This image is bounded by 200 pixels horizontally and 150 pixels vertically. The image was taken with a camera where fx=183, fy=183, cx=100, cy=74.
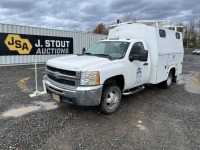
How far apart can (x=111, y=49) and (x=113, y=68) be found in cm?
112

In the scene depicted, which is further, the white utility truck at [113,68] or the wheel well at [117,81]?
the wheel well at [117,81]

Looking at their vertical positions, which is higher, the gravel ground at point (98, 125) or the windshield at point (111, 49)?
the windshield at point (111, 49)

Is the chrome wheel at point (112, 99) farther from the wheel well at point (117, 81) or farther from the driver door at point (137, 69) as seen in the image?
the driver door at point (137, 69)

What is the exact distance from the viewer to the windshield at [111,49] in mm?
4980

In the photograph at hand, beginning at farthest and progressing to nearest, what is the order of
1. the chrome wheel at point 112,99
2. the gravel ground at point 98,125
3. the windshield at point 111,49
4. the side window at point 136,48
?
1. the side window at point 136,48
2. the windshield at point 111,49
3. the chrome wheel at point 112,99
4. the gravel ground at point 98,125

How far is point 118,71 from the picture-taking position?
14.9 feet

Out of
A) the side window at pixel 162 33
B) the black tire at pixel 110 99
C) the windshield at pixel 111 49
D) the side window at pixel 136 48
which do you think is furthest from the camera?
the side window at pixel 162 33

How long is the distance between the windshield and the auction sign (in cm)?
937

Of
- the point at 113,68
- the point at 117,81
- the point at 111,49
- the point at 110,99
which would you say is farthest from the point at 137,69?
the point at 110,99

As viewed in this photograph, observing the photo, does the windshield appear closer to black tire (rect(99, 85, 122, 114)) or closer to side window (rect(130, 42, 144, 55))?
side window (rect(130, 42, 144, 55))

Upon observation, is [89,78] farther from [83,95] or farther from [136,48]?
[136,48]

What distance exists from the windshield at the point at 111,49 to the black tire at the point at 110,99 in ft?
2.77

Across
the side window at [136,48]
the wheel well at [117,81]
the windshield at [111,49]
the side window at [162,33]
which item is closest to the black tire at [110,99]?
the wheel well at [117,81]

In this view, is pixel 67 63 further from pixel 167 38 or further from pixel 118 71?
pixel 167 38
